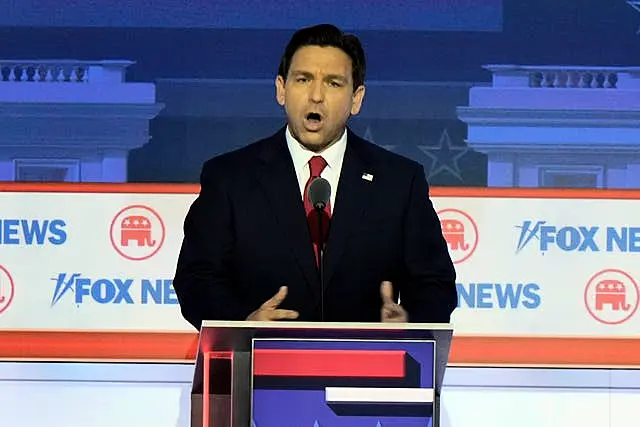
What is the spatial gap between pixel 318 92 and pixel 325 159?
0.71 ft

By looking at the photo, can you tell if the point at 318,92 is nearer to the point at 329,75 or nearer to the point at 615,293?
the point at 329,75

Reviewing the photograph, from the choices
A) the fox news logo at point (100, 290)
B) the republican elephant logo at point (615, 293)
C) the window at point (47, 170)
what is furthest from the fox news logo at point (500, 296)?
the window at point (47, 170)

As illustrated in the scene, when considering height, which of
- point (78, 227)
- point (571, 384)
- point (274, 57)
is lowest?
point (571, 384)

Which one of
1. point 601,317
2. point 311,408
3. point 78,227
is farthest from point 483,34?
point 311,408

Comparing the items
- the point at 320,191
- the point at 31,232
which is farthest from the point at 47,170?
the point at 320,191

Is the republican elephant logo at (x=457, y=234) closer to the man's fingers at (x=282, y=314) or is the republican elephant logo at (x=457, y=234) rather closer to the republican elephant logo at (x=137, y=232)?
the republican elephant logo at (x=137, y=232)

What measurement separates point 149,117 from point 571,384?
5.75 ft

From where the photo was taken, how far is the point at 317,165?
3.40 metres

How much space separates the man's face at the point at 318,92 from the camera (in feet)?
10.8

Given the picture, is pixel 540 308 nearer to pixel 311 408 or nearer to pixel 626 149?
pixel 626 149

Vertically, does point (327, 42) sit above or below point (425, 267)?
above

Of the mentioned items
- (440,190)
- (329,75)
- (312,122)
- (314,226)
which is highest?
(329,75)

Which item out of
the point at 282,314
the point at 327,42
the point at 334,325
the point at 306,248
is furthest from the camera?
the point at 327,42

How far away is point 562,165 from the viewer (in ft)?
14.6
